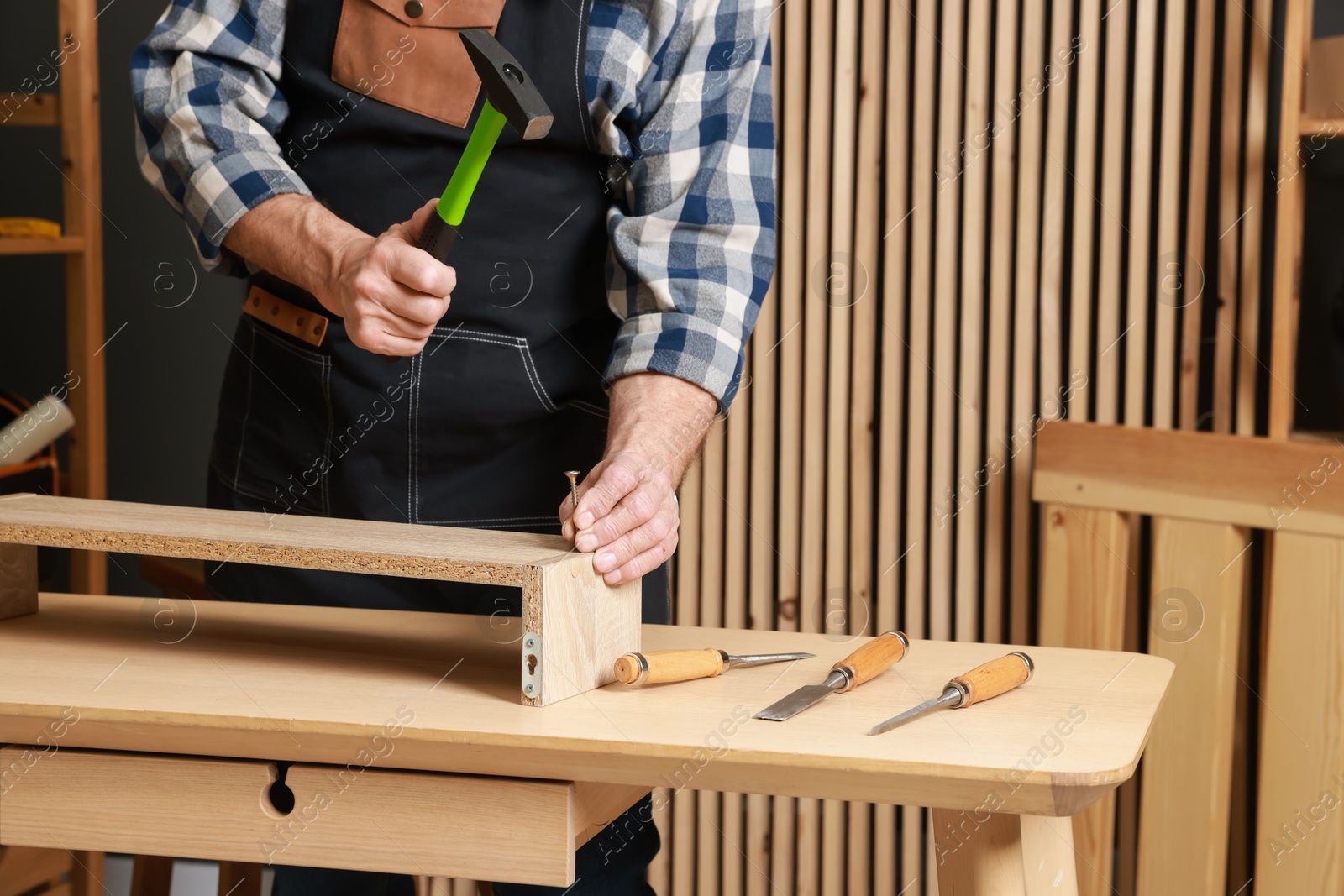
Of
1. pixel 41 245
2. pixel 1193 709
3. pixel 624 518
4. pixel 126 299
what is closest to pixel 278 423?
pixel 624 518

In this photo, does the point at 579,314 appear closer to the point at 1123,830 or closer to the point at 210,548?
the point at 210,548

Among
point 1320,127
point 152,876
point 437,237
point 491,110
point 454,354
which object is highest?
point 1320,127

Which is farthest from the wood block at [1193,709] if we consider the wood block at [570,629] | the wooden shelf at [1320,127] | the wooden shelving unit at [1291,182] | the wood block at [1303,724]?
the wood block at [570,629]

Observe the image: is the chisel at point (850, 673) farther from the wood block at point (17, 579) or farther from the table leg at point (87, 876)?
the table leg at point (87, 876)

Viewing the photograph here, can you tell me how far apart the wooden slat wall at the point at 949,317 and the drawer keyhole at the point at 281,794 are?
1.51m

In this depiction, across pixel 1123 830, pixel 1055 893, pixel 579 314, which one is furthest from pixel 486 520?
pixel 1123 830

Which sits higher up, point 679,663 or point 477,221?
point 477,221

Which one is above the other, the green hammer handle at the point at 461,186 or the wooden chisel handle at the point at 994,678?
the green hammer handle at the point at 461,186

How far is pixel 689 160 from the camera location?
58.9 inches

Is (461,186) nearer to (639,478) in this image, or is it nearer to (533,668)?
(639,478)

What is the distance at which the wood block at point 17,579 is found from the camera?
4.46 ft

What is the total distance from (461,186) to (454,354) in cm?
41

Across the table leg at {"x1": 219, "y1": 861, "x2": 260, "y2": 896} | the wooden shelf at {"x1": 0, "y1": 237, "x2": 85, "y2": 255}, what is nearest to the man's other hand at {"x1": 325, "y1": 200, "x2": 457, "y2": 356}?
the table leg at {"x1": 219, "y1": 861, "x2": 260, "y2": 896}

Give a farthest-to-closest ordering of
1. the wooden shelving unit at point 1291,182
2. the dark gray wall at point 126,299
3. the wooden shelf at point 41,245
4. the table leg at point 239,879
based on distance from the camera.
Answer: the dark gray wall at point 126,299
the wooden shelf at point 41,245
the wooden shelving unit at point 1291,182
the table leg at point 239,879
